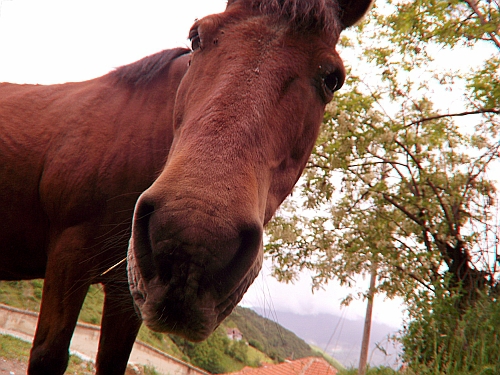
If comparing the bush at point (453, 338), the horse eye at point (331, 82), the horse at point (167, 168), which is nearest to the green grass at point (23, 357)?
the horse at point (167, 168)

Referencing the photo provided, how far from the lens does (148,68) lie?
294 centimetres

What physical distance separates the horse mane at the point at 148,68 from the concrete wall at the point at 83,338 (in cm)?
992

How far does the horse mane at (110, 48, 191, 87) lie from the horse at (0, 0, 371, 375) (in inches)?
0.5

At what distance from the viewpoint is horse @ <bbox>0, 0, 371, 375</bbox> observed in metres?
1.23

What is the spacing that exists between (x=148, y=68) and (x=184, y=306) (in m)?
2.29

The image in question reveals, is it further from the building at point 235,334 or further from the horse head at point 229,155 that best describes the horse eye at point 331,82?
the building at point 235,334

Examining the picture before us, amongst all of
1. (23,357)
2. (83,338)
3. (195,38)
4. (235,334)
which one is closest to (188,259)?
(195,38)

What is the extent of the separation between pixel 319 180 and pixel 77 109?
4.66m

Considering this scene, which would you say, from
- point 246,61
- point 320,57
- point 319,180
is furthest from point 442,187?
point 246,61

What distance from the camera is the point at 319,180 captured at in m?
6.66

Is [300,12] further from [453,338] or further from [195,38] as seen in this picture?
[453,338]

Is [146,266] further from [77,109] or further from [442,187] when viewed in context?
[442,187]

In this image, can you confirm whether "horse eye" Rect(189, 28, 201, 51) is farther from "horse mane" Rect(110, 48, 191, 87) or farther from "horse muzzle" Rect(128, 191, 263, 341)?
"horse muzzle" Rect(128, 191, 263, 341)

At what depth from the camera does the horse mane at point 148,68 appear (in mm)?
2904
